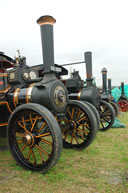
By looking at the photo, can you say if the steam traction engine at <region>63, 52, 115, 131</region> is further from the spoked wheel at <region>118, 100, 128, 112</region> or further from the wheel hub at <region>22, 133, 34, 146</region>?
the spoked wheel at <region>118, 100, 128, 112</region>

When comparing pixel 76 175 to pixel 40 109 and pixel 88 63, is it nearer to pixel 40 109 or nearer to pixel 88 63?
pixel 40 109

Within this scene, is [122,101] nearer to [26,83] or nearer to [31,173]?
[26,83]

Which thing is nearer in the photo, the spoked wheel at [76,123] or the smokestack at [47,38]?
the smokestack at [47,38]

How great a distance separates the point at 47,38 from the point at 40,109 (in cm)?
107

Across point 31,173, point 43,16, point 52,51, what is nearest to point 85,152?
point 31,173

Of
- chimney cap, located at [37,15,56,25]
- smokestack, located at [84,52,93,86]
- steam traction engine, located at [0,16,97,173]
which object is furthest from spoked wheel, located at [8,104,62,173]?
smokestack, located at [84,52,93,86]

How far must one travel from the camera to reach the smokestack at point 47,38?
265 cm

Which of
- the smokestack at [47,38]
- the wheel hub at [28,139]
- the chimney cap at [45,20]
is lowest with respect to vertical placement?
the wheel hub at [28,139]

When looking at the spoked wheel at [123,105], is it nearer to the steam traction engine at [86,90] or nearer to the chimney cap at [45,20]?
the steam traction engine at [86,90]

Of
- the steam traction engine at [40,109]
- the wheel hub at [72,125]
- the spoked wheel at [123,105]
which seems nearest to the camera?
the steam traction engine at [40,109]

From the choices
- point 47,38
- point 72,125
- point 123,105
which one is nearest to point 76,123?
point 72,125

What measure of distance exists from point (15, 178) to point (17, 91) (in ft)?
4.70

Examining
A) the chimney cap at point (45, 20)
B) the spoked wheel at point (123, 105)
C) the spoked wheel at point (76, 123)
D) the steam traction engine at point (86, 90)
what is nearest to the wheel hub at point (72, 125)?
the spoked wheel at point (76, 123)

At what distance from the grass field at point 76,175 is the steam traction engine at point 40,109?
164 millimetres
